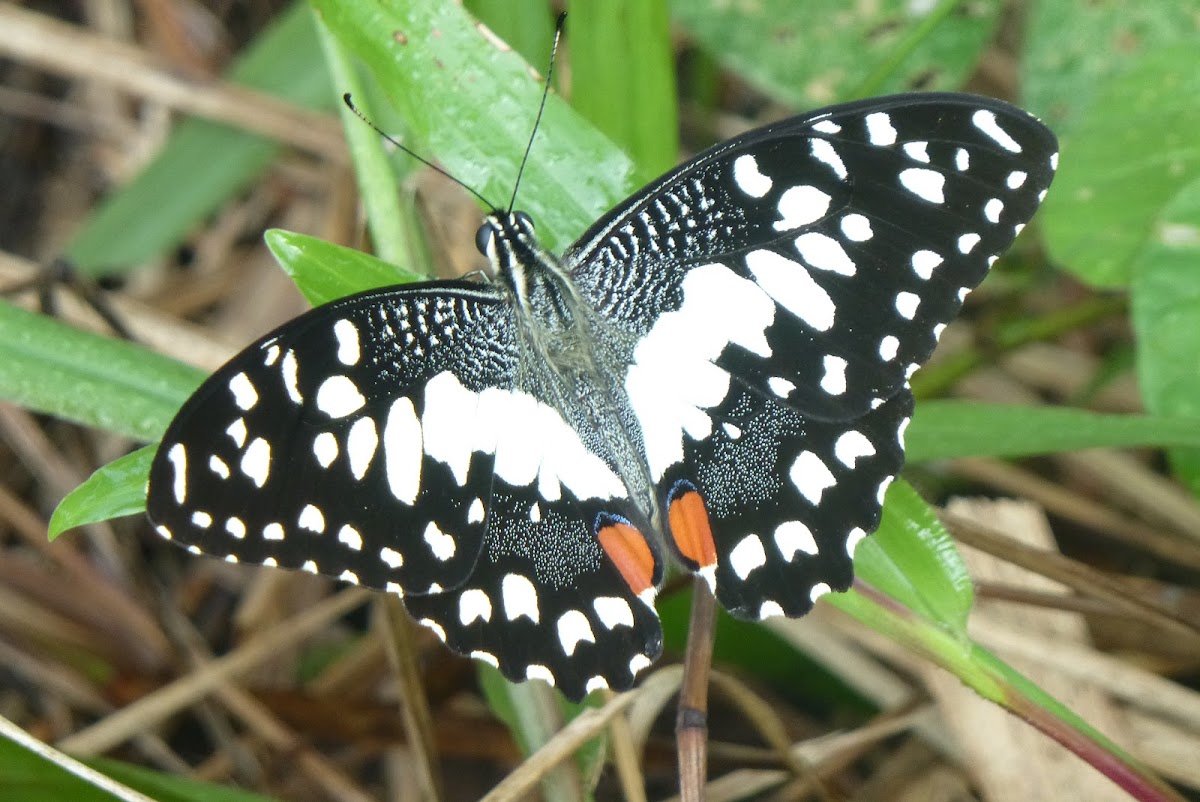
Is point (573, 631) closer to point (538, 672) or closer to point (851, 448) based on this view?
point (538, 672)

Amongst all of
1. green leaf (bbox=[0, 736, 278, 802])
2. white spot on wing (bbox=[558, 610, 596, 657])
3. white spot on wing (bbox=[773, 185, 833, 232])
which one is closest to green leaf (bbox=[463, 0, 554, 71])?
Answer: white spot on wing (bbox=[773, 185, 833, 232])

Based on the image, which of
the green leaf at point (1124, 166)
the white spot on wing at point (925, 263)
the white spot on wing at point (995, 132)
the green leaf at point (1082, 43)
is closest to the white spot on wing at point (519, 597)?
the white spot on wing at point (925, 263)

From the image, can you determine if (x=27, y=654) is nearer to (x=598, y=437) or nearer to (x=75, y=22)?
(x=598, y=437)

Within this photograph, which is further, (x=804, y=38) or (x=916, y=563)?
(x=804, y=38)

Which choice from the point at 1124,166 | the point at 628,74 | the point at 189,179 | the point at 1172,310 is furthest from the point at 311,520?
the point at 189,179

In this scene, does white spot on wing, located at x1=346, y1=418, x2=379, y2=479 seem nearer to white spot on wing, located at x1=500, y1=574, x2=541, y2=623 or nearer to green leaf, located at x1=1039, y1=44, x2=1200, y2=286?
white spot on wing, located at x1=500, y1=574, x2=541, y2=623

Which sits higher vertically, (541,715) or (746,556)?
(746,556)
